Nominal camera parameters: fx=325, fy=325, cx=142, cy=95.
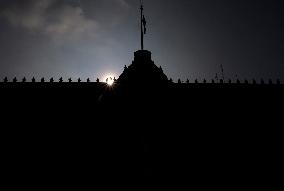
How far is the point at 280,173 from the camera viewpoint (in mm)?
32531

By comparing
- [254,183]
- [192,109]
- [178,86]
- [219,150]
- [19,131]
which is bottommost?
[254,183]

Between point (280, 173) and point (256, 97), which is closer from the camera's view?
point (280, 173)

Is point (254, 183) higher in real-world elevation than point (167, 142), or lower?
lower

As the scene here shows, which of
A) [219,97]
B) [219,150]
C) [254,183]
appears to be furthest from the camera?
[219,97]

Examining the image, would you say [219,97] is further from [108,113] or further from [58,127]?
[58,127]

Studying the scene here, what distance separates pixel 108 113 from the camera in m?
32.3

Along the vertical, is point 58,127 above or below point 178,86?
below

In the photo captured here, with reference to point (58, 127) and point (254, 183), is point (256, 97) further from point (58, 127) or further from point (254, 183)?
point (58, 127)

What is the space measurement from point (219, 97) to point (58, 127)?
17.9 metres

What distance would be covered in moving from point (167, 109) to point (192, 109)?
3.72 metres

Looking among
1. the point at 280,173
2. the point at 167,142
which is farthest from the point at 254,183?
the point at 167,142

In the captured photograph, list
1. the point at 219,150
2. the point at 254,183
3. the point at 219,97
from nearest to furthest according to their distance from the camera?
the point at 254,183, the point at 219,150, the point at 219,97

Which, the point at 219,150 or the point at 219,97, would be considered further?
the point at 219,97

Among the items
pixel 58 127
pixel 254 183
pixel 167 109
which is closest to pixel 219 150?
pixel 254 183
